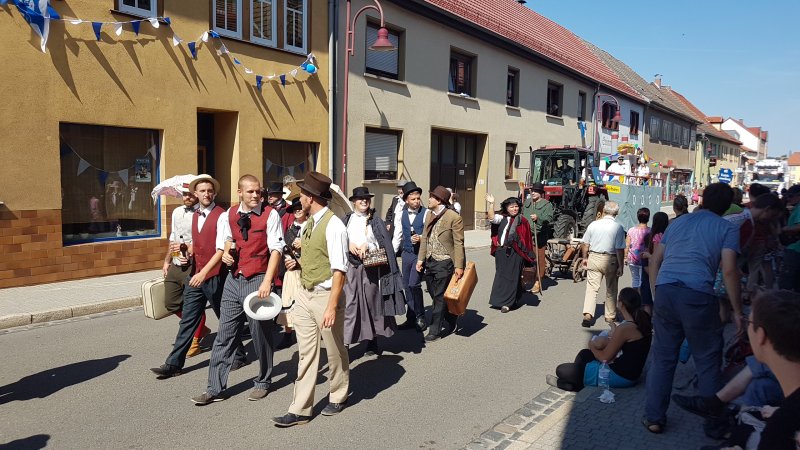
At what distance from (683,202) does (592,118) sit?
22092 mm

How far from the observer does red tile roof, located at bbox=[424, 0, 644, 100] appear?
64.2ft

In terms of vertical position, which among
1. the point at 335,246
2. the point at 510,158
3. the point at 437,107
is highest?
the point at 437,107

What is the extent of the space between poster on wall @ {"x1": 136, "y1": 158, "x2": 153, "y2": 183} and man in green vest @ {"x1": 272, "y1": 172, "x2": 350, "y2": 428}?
743 cm

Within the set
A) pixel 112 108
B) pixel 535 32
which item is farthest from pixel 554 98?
pixel 112 108

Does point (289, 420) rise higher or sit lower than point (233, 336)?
lower

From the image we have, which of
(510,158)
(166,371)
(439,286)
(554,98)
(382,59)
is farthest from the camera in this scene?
(554,98)

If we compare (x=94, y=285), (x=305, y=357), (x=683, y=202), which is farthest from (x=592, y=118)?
(x=305, y=357)

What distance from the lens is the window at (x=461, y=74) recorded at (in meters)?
18.8

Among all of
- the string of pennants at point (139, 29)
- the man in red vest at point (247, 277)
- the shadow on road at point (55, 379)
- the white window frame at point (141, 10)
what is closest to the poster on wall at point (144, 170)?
the string of pennants at point (139, 29)

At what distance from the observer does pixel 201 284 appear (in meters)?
5.25

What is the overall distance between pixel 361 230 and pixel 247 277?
4.15 feet

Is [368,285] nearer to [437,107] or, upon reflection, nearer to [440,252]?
[440,252]

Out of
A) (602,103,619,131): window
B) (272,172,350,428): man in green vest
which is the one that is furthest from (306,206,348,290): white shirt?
(602,103,619,131): window

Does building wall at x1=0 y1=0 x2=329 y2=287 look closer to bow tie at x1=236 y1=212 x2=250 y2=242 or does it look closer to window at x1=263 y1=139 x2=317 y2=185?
window at x1=263 y1=139 x2=317 y2=185
